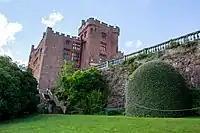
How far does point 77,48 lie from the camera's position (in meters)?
43.1

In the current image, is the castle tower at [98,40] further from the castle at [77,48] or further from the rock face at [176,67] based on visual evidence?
the rock face at [176,67]

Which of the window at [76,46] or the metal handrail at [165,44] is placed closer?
the metal handrail at [165,44]

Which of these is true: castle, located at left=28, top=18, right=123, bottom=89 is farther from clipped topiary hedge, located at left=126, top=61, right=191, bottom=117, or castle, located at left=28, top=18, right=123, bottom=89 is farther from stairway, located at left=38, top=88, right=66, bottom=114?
clipped topiary hedge, located at left=126, top=61, right=191, bottom=117

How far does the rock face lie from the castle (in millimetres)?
18243

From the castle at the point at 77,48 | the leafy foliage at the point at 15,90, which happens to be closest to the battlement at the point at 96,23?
the castle at the point at 77,48

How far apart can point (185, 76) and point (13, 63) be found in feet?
34.7

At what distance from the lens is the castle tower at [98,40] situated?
41.7 meters

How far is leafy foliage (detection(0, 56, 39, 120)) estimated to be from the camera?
52.9 ft

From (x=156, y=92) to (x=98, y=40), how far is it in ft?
96.7

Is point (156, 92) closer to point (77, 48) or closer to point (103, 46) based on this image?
point (103, 46)

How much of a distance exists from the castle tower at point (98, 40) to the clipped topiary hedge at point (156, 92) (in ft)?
86.8

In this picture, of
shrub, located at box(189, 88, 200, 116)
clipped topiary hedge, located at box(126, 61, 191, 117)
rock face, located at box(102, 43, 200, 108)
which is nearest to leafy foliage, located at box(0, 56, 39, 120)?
rock face, located at box(102, 43, 200, 108)

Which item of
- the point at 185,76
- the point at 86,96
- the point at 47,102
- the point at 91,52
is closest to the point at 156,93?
the point at 185,76

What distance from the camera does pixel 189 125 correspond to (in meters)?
9.90
